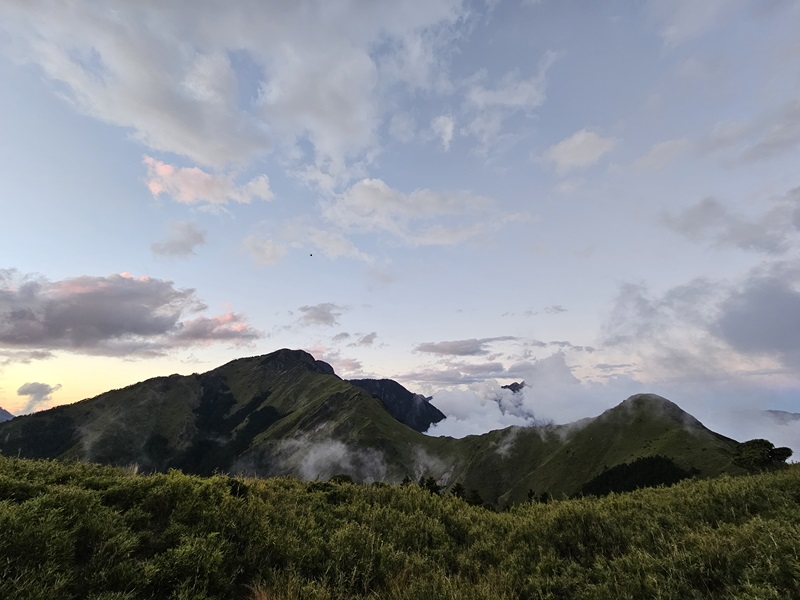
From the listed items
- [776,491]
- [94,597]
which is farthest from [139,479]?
[776,491]

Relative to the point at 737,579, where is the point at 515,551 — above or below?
below

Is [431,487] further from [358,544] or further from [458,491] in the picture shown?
[458,491]

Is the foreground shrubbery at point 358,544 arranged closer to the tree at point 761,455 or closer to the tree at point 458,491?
the tree at point 458,491

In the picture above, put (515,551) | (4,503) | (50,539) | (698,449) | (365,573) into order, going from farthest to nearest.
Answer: (698,449)
(515,551)
(365,573)
(4,503)
(50,539)

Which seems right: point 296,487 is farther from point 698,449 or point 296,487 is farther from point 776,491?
point 698,449

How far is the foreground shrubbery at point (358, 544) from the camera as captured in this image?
7832mm

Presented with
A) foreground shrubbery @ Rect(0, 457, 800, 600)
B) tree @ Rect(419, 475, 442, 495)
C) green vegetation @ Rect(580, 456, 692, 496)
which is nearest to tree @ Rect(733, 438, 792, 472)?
tree @ Rect(419, 475, 442, 495)

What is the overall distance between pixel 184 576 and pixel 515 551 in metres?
9.07

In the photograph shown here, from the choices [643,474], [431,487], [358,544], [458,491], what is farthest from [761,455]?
[643,474]

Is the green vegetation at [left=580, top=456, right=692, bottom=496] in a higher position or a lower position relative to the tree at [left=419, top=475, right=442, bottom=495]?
lower

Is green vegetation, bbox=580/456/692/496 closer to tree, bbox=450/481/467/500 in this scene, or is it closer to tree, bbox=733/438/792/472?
tree, bbox=733/438/792/472

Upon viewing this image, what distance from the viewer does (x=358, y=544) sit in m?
11.4

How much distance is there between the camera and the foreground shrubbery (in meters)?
7.83

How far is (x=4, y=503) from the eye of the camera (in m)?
8.71
